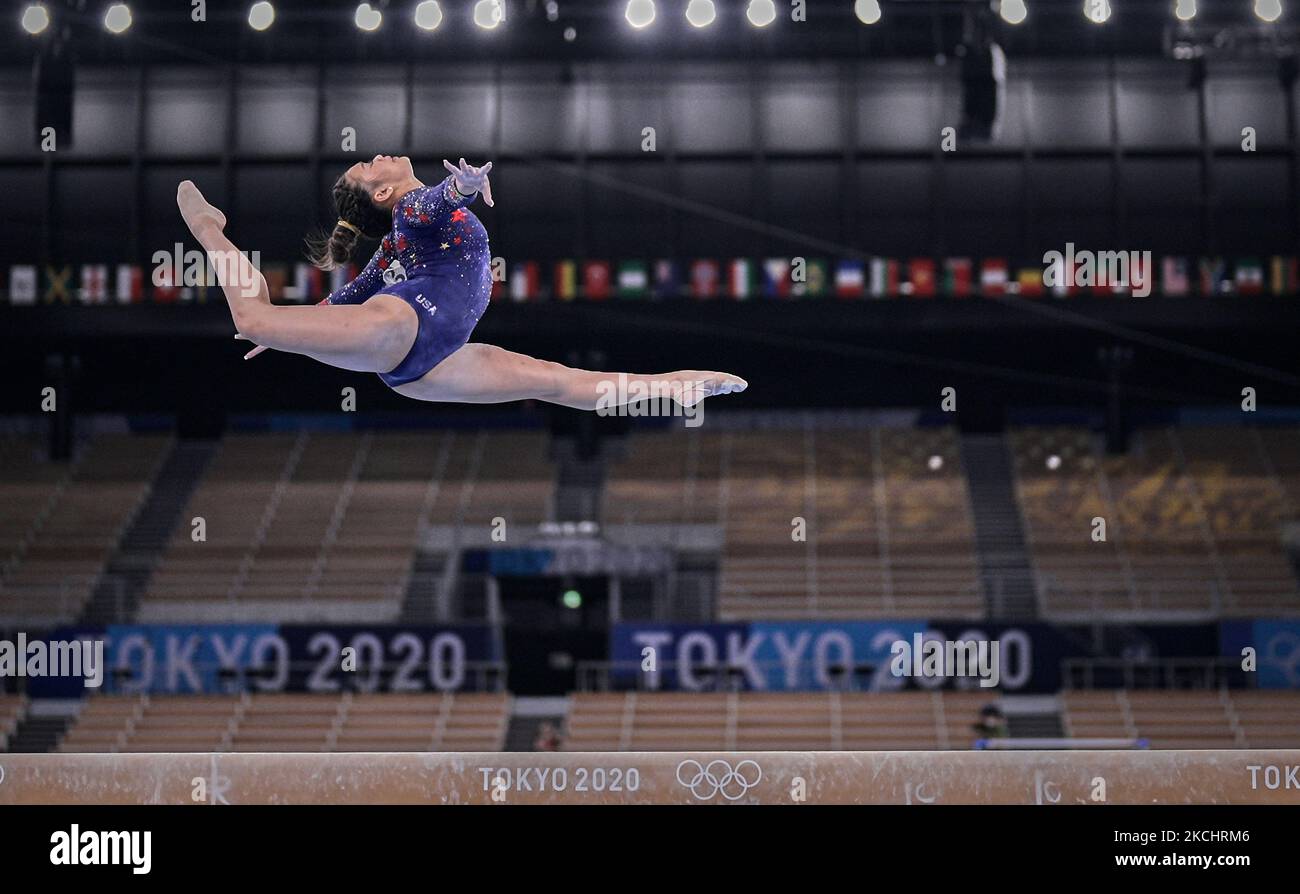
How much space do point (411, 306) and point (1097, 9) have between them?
11046 millimetres

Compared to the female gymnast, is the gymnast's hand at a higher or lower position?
higher

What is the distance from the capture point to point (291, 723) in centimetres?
1472

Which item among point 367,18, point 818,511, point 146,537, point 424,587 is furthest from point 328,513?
point 367,18

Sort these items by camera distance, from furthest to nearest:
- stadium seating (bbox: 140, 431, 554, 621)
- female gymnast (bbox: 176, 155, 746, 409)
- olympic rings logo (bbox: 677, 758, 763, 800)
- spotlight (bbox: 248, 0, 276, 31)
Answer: stadium seating (bbox: 140, 431, 554, 621) → spotlight (bbox: 248, 0, 276, 31) → olympic rings logo (bbox: 677, 758, 763, 800) → female gymnast (bbox: 176, 155, 746, 409)

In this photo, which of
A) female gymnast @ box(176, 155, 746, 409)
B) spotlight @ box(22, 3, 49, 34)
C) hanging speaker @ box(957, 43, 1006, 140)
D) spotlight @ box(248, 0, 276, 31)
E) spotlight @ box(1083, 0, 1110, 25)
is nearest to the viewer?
female gymnast @ box(176, 155, 746, 409)

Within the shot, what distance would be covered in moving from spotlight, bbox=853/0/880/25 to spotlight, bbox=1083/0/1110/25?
74.3 inches

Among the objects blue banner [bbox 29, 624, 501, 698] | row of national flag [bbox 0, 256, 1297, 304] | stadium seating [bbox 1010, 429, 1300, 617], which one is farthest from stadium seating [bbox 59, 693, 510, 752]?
stadium seating [bbox 1010, 429, 1300, 617]

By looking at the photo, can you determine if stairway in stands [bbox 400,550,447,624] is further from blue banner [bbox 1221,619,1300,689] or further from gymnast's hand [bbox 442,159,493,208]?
gymnast's hand [bbox 442,159,493,208]

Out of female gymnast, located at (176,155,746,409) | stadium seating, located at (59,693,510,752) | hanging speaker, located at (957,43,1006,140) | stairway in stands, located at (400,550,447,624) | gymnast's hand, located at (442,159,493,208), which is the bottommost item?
stadium seating, located at (59,693,510,752)

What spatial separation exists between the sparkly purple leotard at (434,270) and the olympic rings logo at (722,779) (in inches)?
97.4

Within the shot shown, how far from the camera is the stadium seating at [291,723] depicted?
14367 mm

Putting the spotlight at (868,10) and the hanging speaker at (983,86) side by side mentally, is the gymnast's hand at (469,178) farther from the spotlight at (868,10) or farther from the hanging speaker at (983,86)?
the spotlight at (868,10)

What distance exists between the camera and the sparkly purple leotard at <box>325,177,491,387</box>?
5098 millimetres
